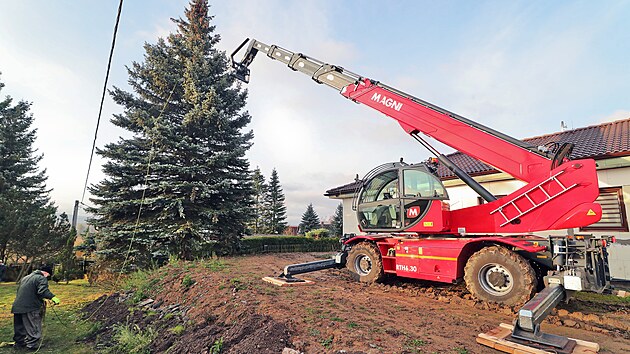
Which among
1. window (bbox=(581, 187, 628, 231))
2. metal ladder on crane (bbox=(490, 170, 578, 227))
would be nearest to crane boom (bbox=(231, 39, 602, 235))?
metal ladder on crane (bbox=(490, 170, 578, 227))

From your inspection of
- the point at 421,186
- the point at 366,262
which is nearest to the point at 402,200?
the point at 421,186

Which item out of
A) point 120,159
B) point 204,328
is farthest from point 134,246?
point 204,328

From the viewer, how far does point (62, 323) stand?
7539 mm

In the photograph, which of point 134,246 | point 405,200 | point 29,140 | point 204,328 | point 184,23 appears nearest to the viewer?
point 204,328

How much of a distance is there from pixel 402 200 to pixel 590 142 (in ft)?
26.8

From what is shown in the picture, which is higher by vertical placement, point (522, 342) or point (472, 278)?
point (472, 278)

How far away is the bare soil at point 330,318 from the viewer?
3975 millimetres

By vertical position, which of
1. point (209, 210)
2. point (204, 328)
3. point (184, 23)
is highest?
point (184, 23)

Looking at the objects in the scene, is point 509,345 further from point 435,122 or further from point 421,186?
point 435,122

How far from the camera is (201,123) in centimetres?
1287

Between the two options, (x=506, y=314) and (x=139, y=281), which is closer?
(x=506, y=314)

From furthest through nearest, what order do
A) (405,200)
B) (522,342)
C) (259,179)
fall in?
(259,179)
(405,200)
(522,342)

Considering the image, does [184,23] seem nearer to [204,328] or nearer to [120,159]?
[120,159]

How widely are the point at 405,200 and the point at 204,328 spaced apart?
4.77m
